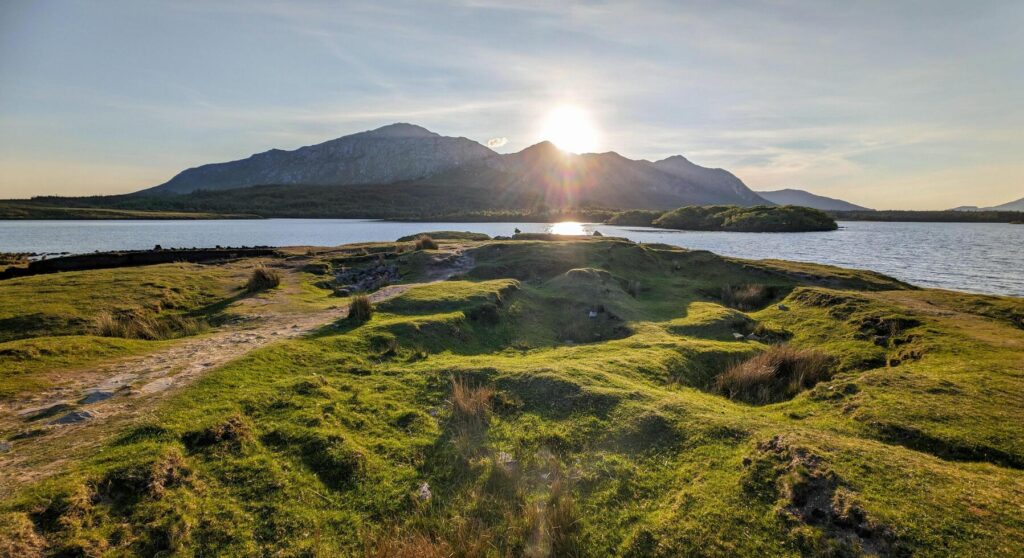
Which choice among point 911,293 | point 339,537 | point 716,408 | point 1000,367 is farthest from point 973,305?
point 339,537

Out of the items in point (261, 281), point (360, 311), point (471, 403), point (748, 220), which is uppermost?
point (748, 220)

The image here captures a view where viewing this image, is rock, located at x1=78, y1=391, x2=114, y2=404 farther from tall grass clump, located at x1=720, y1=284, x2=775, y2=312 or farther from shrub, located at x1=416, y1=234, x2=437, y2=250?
shrub, located at x1=416, y1=234, x2=437, y2=250

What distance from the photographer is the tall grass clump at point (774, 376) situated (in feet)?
38.4

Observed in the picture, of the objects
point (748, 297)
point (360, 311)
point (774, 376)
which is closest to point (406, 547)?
point (774, 376)

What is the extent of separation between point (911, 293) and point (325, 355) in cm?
2940

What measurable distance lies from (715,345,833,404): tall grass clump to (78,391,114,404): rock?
1476 centimetres

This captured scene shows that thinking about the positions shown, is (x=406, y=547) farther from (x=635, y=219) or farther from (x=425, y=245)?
(x=635, y=219)

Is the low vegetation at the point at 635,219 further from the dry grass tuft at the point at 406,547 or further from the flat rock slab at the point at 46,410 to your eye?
the flat rock slab at the point at 46,410

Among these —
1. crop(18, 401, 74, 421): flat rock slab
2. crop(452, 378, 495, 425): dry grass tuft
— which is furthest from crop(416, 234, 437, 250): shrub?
crop(18, 401, 74, 421): flat rock slab

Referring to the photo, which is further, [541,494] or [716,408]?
[716,408]

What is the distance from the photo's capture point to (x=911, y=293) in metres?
23.7

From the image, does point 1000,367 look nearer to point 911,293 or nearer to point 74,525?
point 911,293

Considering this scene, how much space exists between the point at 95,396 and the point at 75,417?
3.70ft

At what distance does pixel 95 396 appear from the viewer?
9383 millimetres
